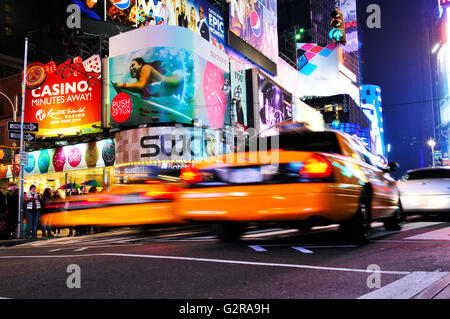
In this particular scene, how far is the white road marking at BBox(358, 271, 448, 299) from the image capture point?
3.25 metres

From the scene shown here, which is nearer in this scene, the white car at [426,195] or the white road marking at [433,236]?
the white road marking at [433,236]

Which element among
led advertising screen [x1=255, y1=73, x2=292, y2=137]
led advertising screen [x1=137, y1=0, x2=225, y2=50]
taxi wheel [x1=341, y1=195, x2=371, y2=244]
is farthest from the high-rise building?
taxi wheel [x1=341, y1=195, x2=371, y2=244]

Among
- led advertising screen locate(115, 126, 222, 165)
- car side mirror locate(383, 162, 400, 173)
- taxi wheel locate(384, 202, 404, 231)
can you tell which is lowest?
taxi wheel locate(384, 202, 404, 231)

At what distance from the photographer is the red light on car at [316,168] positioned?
5.50 meters

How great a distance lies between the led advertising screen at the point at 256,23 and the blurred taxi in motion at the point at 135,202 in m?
34.3


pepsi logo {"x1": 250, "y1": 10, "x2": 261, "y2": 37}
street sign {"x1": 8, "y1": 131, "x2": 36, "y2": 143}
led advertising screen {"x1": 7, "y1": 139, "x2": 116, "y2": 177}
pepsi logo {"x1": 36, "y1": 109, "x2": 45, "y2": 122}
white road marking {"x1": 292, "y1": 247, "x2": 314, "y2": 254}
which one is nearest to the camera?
white road marking {"x1": 292, "y1": 247, "x2": 314, "y2": 254}

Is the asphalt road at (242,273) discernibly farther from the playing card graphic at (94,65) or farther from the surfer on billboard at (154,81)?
the playing card graphic at (94,65)

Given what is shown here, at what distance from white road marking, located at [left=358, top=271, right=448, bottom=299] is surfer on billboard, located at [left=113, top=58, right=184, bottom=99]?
1019 inches

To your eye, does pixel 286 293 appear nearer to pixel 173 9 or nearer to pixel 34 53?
pixel 173 9

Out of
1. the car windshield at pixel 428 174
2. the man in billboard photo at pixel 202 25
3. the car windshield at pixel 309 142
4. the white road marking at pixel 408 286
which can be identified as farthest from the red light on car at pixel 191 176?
the man in billboard photo at pixel 202 25

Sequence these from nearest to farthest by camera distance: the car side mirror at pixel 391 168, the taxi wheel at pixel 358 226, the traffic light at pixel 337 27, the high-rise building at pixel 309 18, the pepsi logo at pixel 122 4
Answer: the taxi wheel at pixel 358 226 → the car side mirror at pixel 391 168 → the traffic light at pixel 337 27 → the pepsi logo at pixel 122 4 → the high-rise building at pixel 309 18

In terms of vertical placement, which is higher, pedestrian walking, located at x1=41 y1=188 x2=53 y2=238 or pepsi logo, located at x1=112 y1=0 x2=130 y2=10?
pepsi logo, located at x1=112 y1=0 x2=130 y2=10

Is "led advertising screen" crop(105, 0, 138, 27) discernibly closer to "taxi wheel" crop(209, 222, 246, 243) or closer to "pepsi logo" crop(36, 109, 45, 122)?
"pepsi logo" crop(36, 109, 45, 122)

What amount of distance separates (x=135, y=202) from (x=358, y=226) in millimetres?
5067
